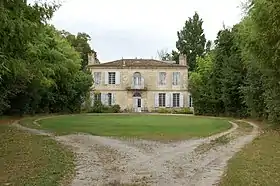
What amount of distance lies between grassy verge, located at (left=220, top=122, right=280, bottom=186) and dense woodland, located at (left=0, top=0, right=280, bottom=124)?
5218 mm

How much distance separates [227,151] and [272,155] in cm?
200

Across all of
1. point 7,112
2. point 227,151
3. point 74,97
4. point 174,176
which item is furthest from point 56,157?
point 74,97

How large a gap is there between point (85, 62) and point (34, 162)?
59521 millimetres

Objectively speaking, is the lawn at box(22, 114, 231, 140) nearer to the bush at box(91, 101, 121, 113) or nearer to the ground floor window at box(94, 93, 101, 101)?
the bush at box(91, 101, 121, 113)

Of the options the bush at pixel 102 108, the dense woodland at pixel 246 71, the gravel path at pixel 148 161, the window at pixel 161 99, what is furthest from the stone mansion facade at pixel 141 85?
the gravel path at pixel 148 161

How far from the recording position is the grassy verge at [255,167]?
33.5 ft

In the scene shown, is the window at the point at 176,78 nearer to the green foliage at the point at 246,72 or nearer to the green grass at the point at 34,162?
the green foliage at the point at 246,72

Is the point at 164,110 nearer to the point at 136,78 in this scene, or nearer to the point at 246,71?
the point at 136,78

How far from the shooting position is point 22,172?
11656 millimetres

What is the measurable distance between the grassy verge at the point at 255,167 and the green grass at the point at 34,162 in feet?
12.2

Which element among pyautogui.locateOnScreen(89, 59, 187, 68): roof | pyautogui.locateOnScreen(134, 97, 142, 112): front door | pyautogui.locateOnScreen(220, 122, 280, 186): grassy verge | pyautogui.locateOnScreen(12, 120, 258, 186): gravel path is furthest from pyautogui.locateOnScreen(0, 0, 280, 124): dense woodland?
pyautogui.locateOnScreen(134, 97, 142, 112): front door

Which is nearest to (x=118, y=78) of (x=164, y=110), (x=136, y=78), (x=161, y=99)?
(x=136, y=78)

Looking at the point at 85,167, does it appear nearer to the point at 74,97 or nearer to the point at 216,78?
the point at 216,78

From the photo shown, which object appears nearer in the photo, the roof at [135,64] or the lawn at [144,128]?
Result: the lawn at [144,128]
